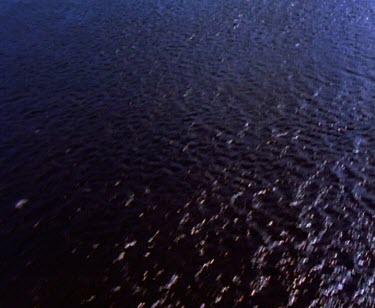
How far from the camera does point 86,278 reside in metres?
23.3

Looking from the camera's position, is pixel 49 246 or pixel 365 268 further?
pixel 49 246

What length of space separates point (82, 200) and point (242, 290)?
12405mm

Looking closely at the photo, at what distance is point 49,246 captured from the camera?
83.1 ft

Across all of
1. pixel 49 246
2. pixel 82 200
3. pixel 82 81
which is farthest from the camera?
pixel 82 81

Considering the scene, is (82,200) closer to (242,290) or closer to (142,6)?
(242,290)

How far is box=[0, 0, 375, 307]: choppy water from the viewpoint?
2308 cm

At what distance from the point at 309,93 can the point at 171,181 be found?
1692 cm

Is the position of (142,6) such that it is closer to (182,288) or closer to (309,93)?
(309,93)

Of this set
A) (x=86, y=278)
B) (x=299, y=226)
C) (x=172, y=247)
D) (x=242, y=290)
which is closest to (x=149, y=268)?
(x=172, y=247)

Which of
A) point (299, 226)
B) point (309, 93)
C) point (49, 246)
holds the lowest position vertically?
point (49, 246)

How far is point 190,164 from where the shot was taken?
31234mm

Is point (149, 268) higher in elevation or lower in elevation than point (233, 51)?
lower

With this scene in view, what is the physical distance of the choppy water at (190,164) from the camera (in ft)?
75.7

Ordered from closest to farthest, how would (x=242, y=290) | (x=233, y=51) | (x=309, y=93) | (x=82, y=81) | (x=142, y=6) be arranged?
(x=242, y=290) < (x=309, y=93) < (x=82, y=81) < (x=233, y=51) < (x=142, y=6)
